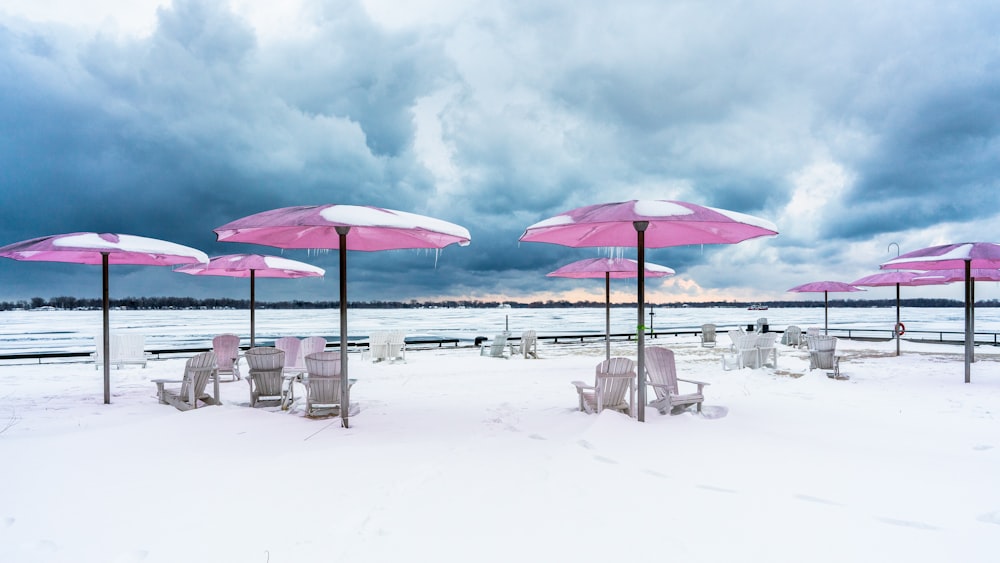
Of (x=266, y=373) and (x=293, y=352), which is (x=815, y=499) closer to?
(x=266, y=373)

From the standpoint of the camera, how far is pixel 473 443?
504 cm

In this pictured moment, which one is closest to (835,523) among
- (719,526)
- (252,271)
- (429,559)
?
(719,526)

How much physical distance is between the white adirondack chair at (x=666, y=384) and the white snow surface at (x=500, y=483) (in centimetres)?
22

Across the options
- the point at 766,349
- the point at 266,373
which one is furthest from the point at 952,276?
the point at 266,373

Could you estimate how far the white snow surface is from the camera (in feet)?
9.80

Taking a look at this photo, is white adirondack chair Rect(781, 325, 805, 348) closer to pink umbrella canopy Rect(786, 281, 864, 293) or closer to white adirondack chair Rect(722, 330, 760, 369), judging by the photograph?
pink umbrella canopy Rect(786, 281, 864, 293)

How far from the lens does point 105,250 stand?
19.8ft

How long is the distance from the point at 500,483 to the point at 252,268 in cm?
812

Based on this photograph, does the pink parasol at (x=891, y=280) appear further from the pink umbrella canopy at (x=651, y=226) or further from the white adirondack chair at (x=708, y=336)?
the pink umbrella canopy at (x=651, y=226)

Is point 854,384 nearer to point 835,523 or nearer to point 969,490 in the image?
point 969,490

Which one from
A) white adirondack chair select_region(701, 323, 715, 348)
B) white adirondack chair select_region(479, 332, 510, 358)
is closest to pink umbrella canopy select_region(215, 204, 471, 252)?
white adirondack chair select_region(479, 332, 510, 358)

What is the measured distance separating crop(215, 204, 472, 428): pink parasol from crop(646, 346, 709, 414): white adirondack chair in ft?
10.2

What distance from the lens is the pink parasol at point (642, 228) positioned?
5.01 m

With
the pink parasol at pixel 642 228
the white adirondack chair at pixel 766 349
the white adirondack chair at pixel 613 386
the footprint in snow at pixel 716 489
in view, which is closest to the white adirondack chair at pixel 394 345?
the pink parasol at pixel 642 228
